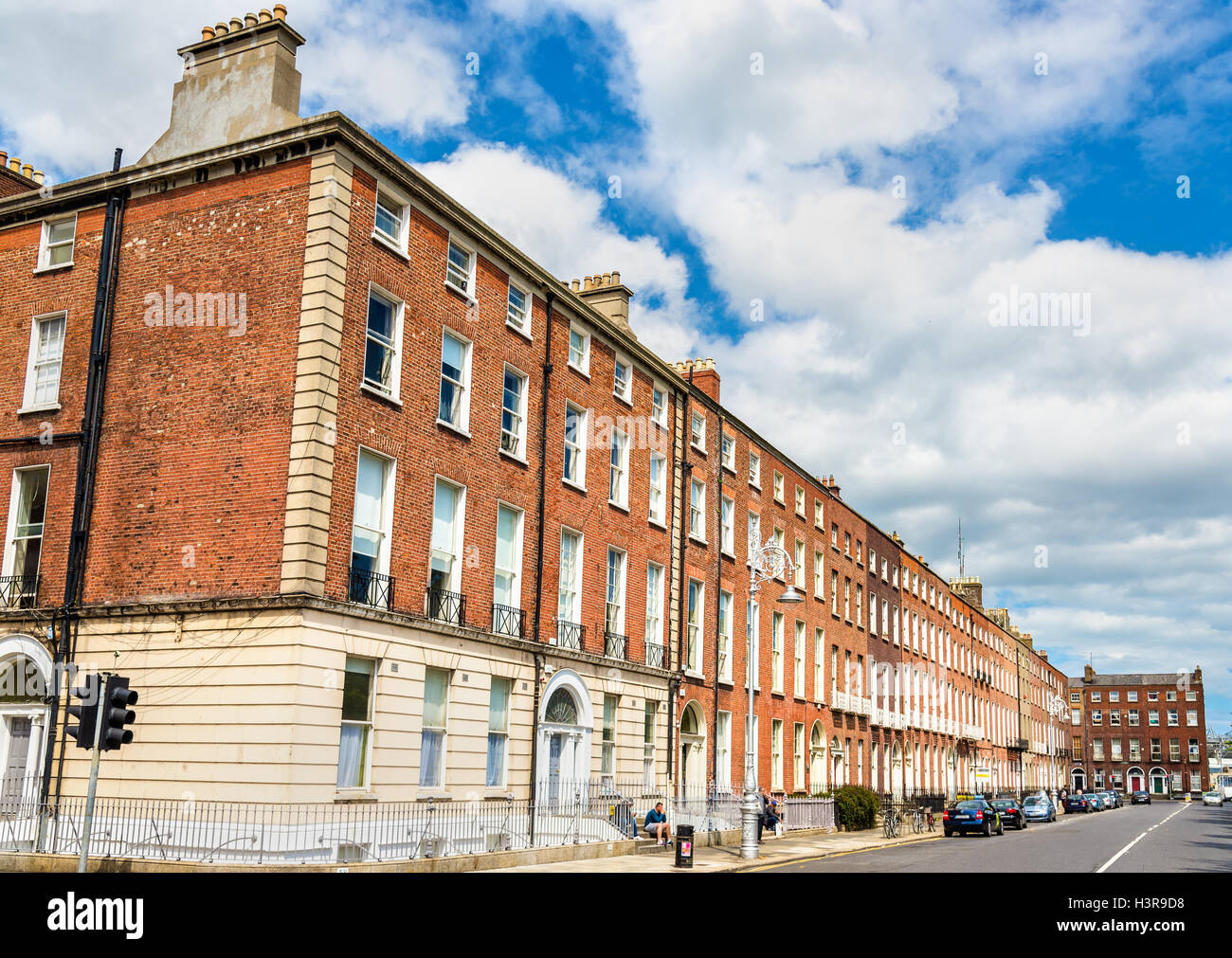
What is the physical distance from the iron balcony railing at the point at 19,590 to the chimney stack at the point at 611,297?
62.4 feet

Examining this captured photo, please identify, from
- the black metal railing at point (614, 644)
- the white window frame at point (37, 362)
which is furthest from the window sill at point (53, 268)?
the black metal railing at point (614, 644)

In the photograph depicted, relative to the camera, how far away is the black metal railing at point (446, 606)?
75.2 ft

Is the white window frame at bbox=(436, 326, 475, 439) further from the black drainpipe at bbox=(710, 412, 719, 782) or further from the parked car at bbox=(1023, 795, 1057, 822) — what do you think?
the parked car at bbox=(1023, 795, 1057, 822)

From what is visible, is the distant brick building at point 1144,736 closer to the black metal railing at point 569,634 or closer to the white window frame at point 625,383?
the white window frame at point 625,383

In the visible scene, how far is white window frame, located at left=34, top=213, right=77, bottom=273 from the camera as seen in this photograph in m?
24.2

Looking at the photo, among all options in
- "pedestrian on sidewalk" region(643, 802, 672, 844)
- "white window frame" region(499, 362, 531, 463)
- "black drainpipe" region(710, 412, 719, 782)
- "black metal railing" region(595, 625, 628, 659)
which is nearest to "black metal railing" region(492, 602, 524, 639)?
"white window frame" region(499, 362, 531, 463)

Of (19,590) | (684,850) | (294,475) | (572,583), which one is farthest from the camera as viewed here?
(572,583)

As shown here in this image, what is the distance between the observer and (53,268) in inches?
952

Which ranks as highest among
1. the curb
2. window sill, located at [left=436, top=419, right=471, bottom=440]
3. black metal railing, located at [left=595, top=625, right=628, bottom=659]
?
window sill, located at [left=436, top=419, right=471, bottom=440]

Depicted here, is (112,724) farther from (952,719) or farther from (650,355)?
(952,719)

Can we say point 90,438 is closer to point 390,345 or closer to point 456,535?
point 390,345

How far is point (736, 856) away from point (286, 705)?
13869mm

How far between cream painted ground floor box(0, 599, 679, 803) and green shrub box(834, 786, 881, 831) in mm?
21440

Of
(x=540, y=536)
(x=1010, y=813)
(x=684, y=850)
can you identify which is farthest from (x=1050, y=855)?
(x=1010, y=813)
